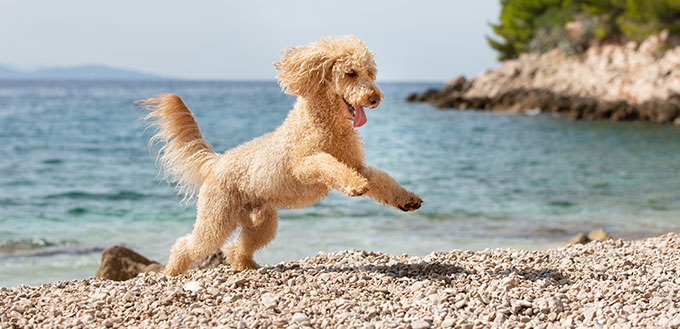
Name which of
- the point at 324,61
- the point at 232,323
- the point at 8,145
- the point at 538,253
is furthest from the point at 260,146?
the point at 8,145

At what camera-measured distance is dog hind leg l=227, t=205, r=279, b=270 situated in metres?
5.05

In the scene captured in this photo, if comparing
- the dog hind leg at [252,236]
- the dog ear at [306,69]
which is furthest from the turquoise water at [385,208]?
the dog ear at [306,69]

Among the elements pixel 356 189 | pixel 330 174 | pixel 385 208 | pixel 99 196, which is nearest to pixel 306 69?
pixel 330 174

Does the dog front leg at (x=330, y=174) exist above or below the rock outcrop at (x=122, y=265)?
above

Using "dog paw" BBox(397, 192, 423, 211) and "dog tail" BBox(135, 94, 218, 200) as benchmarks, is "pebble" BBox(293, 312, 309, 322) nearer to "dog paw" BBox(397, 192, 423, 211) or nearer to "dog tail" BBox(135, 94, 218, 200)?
"dog paw" BBox(397, 192, 423, 211)

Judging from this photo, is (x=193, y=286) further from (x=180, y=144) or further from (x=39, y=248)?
(x=39, y=248)

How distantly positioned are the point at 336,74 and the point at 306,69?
0.83 feet

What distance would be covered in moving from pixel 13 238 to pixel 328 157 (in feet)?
21.1

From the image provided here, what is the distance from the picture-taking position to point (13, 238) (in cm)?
860

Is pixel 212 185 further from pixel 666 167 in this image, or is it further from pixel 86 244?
pixel 666 167

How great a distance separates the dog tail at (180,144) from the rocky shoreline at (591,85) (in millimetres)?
29931

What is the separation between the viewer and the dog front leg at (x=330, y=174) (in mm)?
3911

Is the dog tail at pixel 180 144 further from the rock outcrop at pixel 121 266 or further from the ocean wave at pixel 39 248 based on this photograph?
the ocean wave at pixel 39 248

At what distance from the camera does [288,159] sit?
4.54 m
